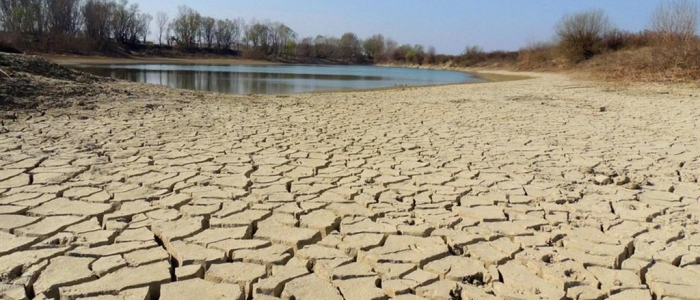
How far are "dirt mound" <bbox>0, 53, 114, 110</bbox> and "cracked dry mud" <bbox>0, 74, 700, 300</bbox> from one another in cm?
133

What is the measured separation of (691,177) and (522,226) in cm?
204

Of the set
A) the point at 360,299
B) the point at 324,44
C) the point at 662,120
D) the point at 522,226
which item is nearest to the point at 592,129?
the point at 662,120

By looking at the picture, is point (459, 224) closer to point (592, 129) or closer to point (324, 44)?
point (592, 129)

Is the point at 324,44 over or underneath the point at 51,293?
over

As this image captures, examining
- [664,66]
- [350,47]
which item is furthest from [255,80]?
[350,47]

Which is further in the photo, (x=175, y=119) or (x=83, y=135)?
(x=175, y=119)

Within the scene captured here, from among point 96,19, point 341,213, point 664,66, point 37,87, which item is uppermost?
point 96,19

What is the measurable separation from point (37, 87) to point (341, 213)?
7089 mm

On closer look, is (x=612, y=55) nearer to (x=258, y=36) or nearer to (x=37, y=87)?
(x=37, y=87)

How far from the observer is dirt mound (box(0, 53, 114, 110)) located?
6.70 m

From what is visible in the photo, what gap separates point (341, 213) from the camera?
2.78m

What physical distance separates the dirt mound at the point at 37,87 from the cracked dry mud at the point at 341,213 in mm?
1326

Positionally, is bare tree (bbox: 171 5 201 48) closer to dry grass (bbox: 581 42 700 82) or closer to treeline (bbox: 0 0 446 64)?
treeline (bbox: 0 0 446 64)

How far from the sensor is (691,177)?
12.1ft
